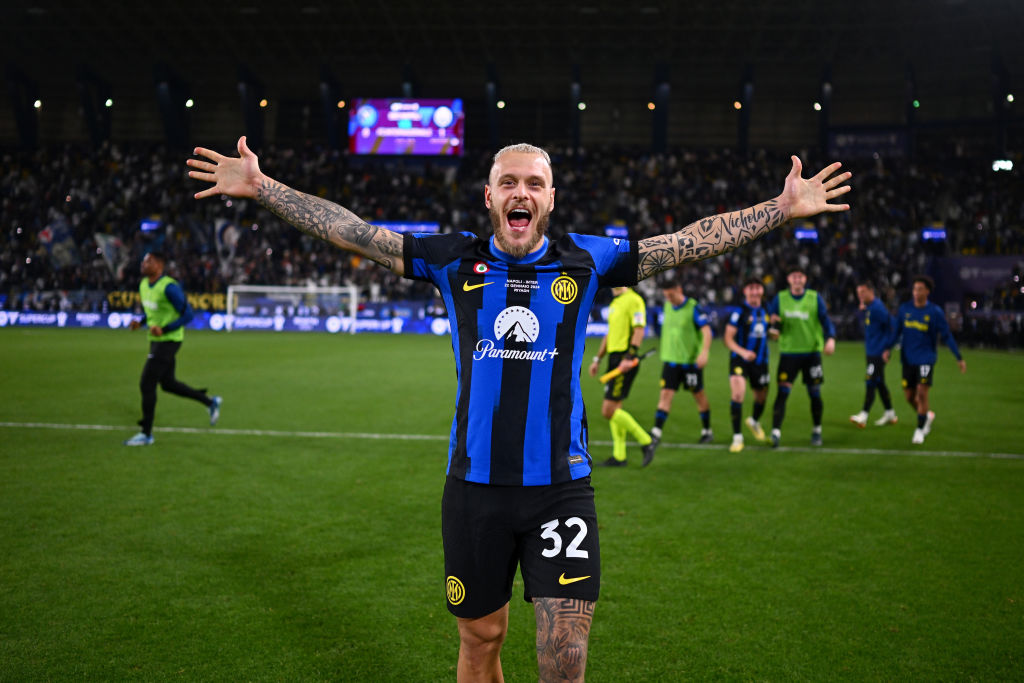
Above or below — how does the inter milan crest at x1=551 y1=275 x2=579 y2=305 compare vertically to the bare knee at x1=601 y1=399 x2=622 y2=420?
above

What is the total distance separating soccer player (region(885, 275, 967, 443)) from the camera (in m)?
10.7

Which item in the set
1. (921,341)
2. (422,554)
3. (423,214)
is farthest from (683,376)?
(423,214)

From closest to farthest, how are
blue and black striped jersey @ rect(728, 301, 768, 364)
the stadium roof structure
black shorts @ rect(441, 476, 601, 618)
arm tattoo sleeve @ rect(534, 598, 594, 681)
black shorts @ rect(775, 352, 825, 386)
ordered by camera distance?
arm tattoo sleeve @ rect(534, 598, 594, 681), black shorts @ rect(441, 476, 601, 618), blue and black striped jersey @ rect(728, 301, 768, 364), black shorts @ rect(775, 352, 825, 386), the stadium roof structure

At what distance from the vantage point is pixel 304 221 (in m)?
3.28

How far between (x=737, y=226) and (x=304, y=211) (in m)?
1.80

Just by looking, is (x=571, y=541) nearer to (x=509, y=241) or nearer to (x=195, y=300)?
(x=509, y=241)

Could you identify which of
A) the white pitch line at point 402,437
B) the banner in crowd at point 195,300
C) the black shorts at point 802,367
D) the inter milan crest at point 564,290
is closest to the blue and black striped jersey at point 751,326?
the black shorts at point 802,367

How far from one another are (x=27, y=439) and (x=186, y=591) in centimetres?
611

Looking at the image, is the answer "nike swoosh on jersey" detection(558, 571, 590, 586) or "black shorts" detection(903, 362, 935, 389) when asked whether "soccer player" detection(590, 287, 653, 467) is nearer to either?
"black shorts" detection(903, 362, 935, 389)

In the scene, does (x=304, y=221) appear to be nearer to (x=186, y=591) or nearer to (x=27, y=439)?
(x=186, y=591)

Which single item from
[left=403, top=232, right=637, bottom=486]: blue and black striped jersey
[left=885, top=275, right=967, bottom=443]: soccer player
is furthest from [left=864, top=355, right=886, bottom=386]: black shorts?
[left=403, top=232, right=637, bottom=486]: blue and black striped jersey

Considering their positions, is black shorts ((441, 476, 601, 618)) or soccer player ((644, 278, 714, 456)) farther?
soccer player ((644, 278, 714, 456))

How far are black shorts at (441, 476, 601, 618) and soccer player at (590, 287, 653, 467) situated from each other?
6051 millimetres

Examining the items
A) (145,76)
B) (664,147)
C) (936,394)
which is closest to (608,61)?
(664,147)
